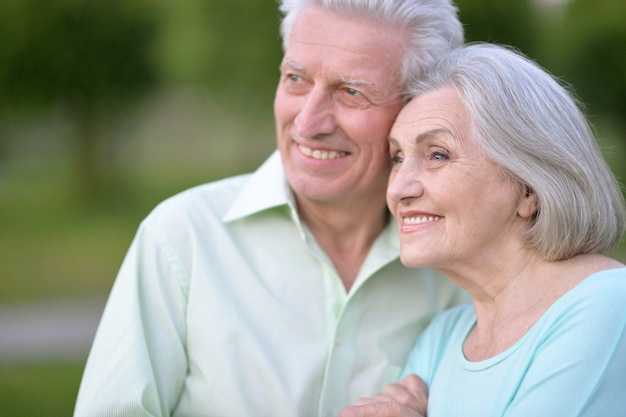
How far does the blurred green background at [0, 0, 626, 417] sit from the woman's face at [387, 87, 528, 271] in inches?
287

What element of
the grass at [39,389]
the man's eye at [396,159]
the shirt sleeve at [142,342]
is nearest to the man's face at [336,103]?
the man's eye at [396,159]

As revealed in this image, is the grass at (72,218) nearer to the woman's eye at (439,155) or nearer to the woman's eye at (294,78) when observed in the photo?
the woman's eye at (294,78)

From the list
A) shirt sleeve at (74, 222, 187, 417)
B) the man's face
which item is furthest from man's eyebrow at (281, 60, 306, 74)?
shirt sleeve at (74, 222, 187, 417)

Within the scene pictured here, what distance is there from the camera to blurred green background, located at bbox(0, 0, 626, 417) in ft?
37.6

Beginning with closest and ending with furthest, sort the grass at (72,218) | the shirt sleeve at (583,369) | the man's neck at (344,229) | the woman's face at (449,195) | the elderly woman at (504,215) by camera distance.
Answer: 1. the shirt sleeve at (583,369)
2. the elderly woman at (504,215)
3. the woman's face at (449,195)
4. the man's neck at (344,229)
5. the grass at (72,218)

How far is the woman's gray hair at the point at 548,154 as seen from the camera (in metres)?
2.58

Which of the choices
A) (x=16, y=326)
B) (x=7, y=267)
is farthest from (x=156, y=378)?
(x=7, y=267)

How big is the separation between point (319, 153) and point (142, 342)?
36.9 inches

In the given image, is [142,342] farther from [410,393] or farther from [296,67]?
[296,67]

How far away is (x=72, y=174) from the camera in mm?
16844

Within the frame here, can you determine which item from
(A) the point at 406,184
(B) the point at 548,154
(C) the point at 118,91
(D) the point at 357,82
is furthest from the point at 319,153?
(C) the point at 118,91

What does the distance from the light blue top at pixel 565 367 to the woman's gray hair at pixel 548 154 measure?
0.19m

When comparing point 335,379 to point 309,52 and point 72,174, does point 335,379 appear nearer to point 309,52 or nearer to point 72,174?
point 309,52

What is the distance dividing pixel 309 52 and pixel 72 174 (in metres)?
14.6
